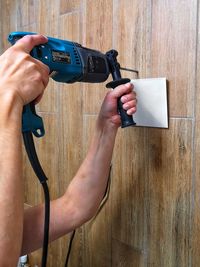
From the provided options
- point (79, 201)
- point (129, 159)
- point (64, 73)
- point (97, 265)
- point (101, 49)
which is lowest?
point (97, 265)

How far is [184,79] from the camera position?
0.79m

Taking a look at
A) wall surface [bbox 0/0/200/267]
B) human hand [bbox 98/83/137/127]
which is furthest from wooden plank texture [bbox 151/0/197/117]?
human hand [bbox 98/83/137/127]

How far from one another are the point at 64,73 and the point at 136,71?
0.25 metres

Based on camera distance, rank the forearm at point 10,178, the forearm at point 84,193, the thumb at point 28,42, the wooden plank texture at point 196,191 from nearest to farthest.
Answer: the forearm at point 10,178 → the thumb at point 28,42 → the wooden plank texture at point 196,191 → the forearm at point 84,193

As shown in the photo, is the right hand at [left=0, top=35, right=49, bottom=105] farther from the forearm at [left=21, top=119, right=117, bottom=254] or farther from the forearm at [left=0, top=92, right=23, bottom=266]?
the forearm at [left=21, top=119, right=117, bottom=254]

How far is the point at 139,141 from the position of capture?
2.98ft

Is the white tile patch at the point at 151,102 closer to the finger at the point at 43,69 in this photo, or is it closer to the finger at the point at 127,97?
the finger at the point at 127,97

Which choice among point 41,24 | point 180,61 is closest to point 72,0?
point 41,24

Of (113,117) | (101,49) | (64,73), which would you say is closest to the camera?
(64,73)

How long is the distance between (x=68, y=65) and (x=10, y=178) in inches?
12.6

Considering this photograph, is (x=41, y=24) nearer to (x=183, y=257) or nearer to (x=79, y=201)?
(x=79, y=201)

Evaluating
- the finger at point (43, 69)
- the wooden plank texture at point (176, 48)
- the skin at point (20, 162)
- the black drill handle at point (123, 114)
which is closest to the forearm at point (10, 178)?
the skin at point (20, 162)

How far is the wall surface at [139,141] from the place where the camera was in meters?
0.79

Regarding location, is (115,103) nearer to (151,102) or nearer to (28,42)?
(151,102)
